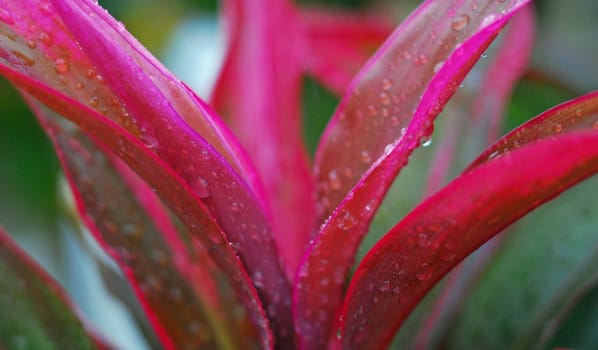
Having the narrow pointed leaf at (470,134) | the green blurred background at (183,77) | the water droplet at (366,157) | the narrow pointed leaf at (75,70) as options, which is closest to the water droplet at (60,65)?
the narrow pointed leaf at (75,70)

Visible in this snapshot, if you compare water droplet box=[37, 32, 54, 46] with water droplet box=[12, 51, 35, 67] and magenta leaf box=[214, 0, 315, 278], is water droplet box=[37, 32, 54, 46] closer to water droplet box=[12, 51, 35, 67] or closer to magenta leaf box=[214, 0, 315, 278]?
water droplet box=[12, 51, 35, 67]

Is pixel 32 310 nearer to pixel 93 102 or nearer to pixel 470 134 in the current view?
pixel 93 102

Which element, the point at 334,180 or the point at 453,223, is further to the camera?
the point at 334,180

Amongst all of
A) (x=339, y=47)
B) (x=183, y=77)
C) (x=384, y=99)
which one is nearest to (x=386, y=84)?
(x=384, y=99)

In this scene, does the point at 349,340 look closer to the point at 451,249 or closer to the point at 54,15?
the point at 451,249

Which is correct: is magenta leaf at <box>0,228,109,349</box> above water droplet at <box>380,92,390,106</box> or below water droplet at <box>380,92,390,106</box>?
below

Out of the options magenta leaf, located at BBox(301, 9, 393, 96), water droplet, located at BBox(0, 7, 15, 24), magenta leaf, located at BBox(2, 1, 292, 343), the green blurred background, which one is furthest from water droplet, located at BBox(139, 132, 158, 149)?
the green blurred background
